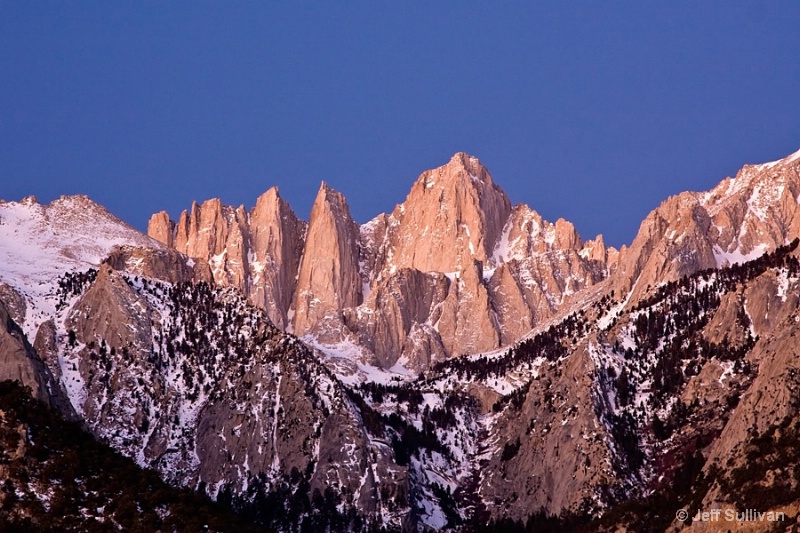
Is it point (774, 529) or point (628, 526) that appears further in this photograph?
point (628, 526)

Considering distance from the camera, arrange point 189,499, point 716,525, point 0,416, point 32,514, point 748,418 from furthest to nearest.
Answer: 1. point 748,418
2. point 716,525
3. point 189,499
4. point 0,416
5. point 32,514

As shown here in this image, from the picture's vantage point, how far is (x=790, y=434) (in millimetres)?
161500

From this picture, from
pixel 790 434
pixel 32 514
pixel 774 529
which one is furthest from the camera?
pixel 790 434

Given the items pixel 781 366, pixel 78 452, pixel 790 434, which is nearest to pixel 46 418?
pixel 78 452

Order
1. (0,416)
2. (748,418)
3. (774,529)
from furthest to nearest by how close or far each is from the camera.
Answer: (748,418)
(774,529)
(0,416)

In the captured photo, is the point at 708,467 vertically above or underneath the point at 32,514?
above

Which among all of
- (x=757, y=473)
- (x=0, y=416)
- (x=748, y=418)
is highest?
(x=748, y=418)

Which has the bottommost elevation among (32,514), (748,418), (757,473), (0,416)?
(32,514)

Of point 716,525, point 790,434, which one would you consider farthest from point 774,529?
point 790,434

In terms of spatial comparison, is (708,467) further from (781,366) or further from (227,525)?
(227,525)

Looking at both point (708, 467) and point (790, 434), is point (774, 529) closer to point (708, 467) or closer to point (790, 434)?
point (790, 434)

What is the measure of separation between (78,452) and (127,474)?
3848 millimetres

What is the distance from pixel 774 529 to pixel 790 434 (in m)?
25.3

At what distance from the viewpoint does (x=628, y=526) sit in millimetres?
179750
